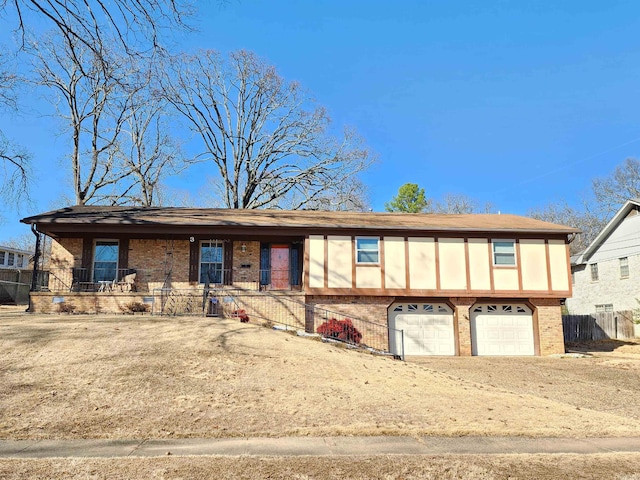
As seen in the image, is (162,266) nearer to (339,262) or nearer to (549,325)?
(339,262)

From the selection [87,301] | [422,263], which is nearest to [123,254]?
[87,301]

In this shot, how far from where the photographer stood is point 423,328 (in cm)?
1792

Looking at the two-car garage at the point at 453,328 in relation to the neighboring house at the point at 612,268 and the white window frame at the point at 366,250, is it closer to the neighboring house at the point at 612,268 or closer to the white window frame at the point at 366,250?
the white window frame at the point at 366,250

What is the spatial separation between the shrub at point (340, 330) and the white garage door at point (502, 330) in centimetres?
495

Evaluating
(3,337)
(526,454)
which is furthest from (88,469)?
(3,337)

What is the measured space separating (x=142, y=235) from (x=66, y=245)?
9.92 feet

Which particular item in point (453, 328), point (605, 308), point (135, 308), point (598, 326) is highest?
point (135, 308)

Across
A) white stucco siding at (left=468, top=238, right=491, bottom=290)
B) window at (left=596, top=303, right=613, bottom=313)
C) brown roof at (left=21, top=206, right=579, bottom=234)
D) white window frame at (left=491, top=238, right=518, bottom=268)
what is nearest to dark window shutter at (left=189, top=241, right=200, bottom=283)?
brown roof at (left=21, top=206, right=579, bottom=234)

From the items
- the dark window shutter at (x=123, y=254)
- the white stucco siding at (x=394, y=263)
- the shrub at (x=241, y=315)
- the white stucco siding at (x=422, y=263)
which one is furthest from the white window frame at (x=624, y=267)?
the dark window shutter at (x=123, y=254)

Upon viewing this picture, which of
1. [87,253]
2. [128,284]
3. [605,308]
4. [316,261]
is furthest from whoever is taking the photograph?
[605,308]

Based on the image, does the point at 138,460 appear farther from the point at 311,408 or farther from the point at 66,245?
the point at 66,245

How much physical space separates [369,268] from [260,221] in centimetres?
476

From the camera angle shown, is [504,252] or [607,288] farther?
[607,288]

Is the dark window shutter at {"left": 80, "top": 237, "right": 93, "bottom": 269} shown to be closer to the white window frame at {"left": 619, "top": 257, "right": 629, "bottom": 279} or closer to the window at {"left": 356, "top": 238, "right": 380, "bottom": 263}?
the window at {"left": 356, "top": 238, "right": 380, "bottom": 263}
